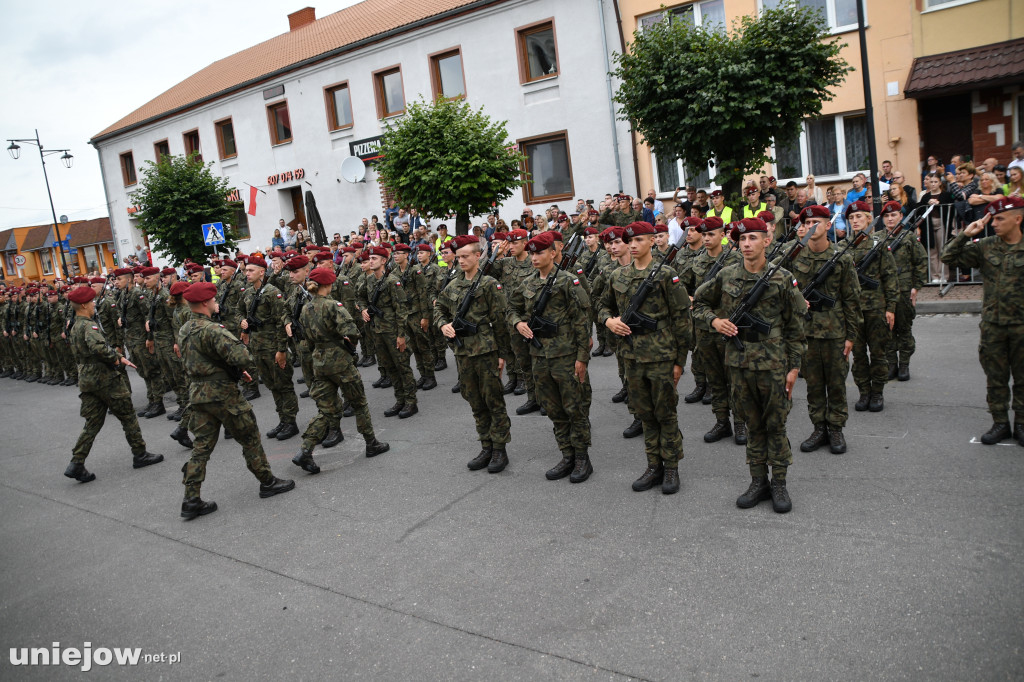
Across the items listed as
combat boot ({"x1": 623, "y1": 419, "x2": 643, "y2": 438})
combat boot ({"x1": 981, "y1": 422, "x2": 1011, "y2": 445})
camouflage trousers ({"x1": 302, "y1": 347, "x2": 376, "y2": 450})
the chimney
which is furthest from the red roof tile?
the chimney

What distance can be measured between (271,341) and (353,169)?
54.6 ft

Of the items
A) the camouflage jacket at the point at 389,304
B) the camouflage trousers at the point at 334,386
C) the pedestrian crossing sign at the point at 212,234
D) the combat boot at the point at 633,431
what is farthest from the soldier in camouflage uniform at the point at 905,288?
the pedestrian crossing sign at the point at 212,234

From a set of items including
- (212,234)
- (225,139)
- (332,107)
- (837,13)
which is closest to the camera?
(837,13)

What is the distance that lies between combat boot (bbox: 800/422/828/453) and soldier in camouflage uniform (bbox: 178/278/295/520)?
5007 mm

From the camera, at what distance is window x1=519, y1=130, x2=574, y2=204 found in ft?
72.3

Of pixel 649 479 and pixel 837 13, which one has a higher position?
pixel 837 13

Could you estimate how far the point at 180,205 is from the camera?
23.6m

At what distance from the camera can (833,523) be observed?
494cm

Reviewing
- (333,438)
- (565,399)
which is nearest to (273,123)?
(333,438)

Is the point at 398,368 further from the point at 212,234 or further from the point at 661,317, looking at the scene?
the point at 212,234

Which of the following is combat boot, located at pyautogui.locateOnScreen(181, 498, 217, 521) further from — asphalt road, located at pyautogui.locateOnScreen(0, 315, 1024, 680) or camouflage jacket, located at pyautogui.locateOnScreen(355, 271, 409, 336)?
camouflage jacket, located at pyautogui.locateOnScreen(355, 271, 409, 336)

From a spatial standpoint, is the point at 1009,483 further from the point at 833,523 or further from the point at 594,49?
the point at 594,49

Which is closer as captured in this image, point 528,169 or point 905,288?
point 905,288

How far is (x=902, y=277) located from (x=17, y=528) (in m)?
9.55
